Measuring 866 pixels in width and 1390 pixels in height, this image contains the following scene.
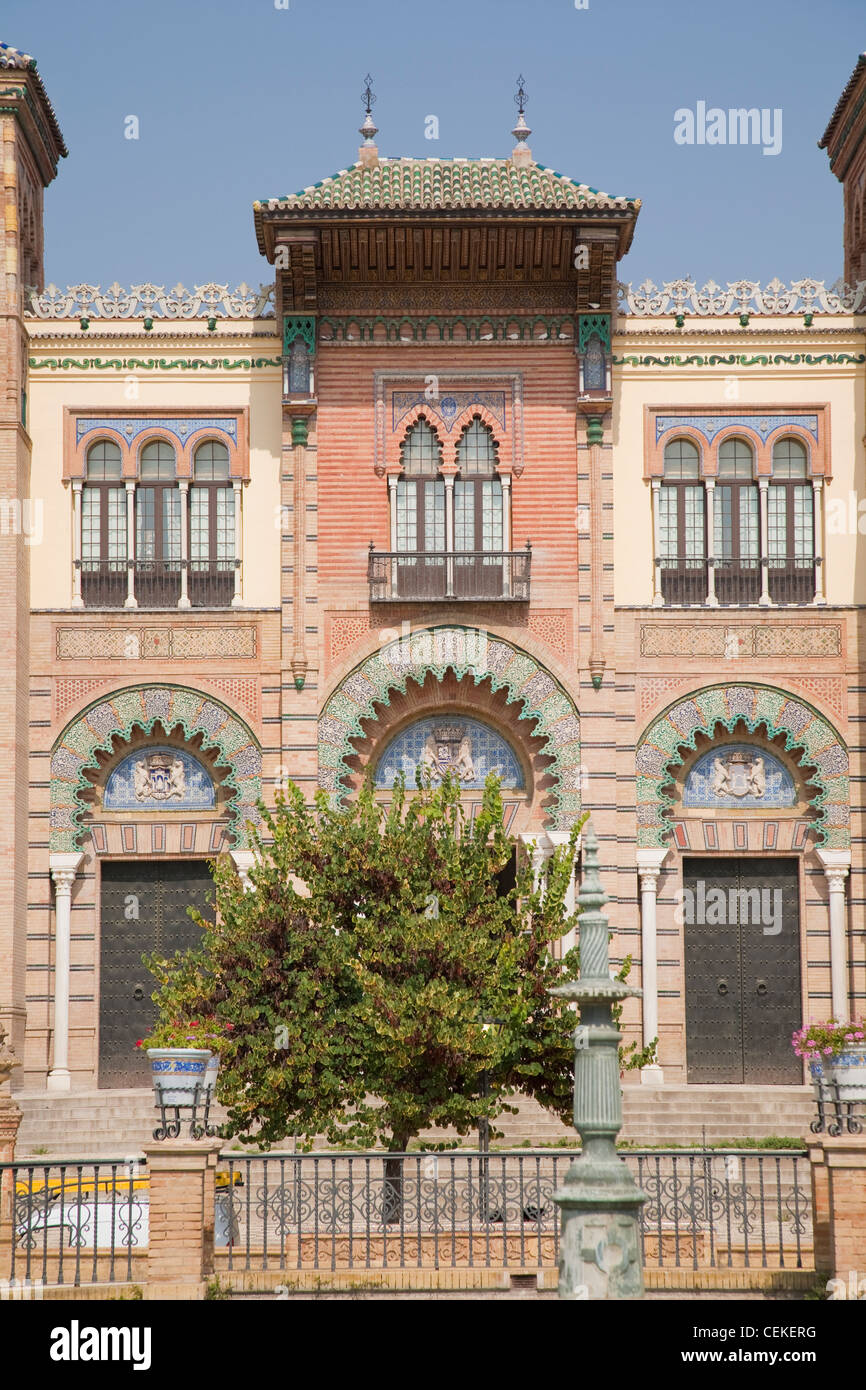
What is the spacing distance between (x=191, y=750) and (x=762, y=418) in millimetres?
7388

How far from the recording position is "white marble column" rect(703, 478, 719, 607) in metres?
21.3

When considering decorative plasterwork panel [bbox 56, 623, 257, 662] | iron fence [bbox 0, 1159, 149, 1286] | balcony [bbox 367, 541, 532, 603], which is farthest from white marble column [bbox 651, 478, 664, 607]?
iron fence [bbox 0, 1159, 149, 1286]

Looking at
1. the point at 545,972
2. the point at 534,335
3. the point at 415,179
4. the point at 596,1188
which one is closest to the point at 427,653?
the point at 534,335

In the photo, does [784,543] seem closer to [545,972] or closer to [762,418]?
[762,418]

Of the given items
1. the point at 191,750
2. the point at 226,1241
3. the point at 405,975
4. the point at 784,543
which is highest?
the point at 784,543

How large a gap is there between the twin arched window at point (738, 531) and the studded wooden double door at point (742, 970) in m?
3.03

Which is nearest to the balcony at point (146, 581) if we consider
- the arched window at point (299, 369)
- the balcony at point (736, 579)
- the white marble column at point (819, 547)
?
the arched window at point (299, 369)

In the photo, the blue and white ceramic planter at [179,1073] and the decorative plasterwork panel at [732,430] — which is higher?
the decorative plasterwork panel at [732,430]

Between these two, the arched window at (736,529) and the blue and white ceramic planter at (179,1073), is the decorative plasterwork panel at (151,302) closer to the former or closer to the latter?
the arched window at (736,529)

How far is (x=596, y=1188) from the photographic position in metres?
10.6

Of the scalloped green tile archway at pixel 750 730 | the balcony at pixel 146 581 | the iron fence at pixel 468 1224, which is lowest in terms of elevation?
the iron fence at pixel 468 1224

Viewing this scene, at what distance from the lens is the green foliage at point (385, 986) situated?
562 inches
